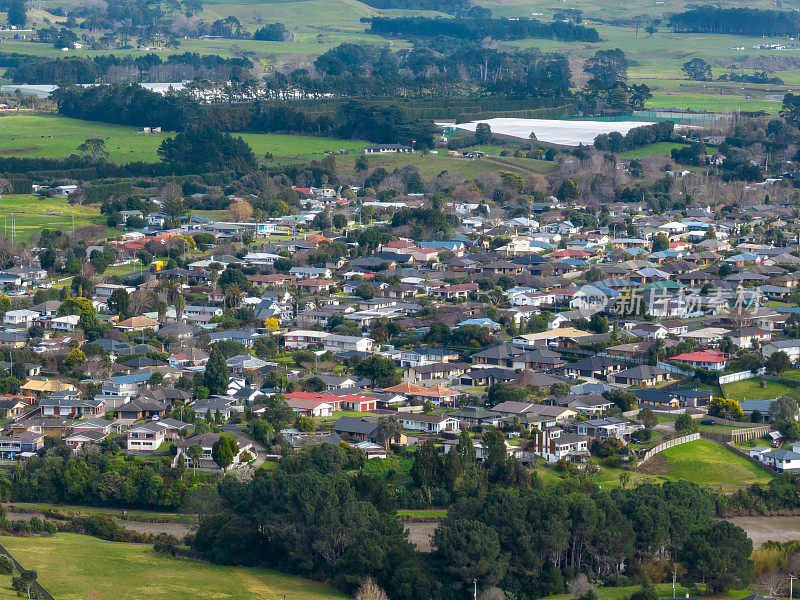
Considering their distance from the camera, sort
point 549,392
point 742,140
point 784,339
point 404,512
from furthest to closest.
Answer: point 742,140, point 784,339, point 549,392, point 404,512

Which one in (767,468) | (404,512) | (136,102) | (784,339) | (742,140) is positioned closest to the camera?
(404,512)

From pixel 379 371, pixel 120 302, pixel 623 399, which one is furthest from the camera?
pixel 120 302

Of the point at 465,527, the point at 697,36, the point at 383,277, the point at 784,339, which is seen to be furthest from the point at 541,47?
the point at 465,527

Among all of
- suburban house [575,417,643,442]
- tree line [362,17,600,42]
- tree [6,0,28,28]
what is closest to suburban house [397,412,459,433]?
suburban house [575,417,643,442]

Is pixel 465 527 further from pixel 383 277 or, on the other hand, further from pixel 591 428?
pixel 383 277

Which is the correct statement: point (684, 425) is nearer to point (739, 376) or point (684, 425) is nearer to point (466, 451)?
point (739, 376)

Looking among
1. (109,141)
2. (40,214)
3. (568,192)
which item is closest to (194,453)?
(40,214)
